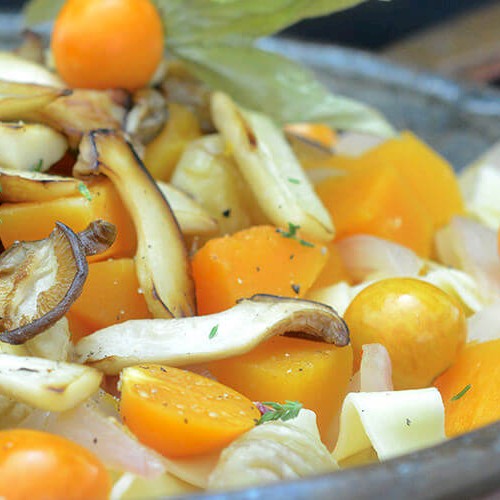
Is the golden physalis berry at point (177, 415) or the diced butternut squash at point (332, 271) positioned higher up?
the golden physalis berry at point (177, 415)

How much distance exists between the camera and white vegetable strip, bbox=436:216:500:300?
175 centimetres

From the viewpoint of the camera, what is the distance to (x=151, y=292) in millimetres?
1342

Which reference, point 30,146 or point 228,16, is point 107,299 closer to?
point 30,146

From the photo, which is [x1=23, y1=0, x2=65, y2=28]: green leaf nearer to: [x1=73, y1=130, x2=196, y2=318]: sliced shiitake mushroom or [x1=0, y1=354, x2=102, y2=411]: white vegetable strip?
[x1=73, y1=130, x2=196, y2=318]: sliced shiitake mushroom

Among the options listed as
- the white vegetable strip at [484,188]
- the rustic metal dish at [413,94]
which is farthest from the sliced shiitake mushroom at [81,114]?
the rustic metal dish at [413,94]

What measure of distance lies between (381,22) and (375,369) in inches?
113

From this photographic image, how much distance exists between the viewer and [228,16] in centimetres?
195

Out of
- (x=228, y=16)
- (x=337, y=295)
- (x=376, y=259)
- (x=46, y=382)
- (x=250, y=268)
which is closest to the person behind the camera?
(x=46, y=382)

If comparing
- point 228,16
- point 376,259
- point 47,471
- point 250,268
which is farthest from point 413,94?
point 47,471

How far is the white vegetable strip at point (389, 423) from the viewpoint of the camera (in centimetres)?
119

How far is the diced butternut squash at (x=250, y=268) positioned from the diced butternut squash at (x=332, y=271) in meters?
0.08

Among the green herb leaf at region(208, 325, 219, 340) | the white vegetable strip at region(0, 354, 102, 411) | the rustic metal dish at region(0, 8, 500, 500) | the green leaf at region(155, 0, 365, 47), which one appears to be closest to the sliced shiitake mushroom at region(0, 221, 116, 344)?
the white vegetable strip at region(0, 354, 102, 411)

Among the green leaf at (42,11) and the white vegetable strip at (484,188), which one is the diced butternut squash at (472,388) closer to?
the white vegetable strip at (484,188)

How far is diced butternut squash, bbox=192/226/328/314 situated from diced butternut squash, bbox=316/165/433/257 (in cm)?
27
